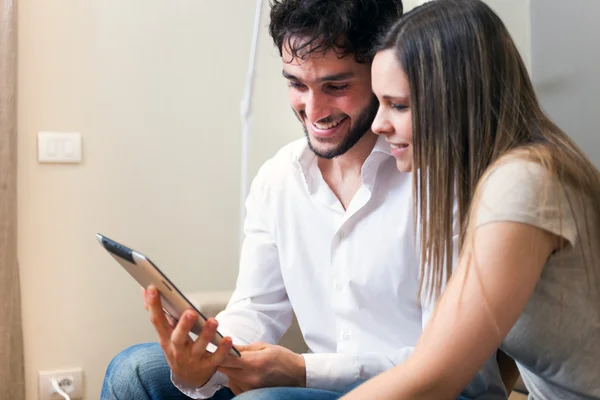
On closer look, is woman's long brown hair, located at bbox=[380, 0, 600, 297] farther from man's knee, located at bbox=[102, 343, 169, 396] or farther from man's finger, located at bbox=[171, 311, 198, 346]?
man's knee, located at bbox=[102, 343, 169, 396]

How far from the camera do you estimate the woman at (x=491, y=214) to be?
719 millimetres

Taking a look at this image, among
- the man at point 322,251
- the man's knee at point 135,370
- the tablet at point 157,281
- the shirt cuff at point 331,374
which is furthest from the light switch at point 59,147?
the shirt cuff at point 331,374

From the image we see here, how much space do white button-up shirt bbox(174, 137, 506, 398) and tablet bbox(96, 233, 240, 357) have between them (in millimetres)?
176

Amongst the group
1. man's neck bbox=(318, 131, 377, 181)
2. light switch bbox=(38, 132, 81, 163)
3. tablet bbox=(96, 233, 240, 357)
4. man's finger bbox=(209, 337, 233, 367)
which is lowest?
man's finger bbox=(209, 337, 233, 367)

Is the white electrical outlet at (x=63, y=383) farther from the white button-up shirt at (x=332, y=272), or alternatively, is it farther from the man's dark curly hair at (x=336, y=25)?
the man's dark curly hair at (x=336, y=25)

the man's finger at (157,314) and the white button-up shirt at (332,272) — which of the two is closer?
the man's finger at (157,314)

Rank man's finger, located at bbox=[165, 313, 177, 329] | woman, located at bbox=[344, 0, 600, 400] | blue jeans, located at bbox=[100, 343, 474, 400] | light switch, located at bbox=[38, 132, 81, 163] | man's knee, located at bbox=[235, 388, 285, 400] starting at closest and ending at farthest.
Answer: woman, located at bbox=[344, 0, 600, 400] < man's knee, located at bbox=[235, 388, 285, 400] < man's finger, located at bbox=[165, 313, 177, 329] < blue jeans, located at bbox=[100, 343, 474, 400] < light switch, located at bbox=[38, 132, 81, 163]

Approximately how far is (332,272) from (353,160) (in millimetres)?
227

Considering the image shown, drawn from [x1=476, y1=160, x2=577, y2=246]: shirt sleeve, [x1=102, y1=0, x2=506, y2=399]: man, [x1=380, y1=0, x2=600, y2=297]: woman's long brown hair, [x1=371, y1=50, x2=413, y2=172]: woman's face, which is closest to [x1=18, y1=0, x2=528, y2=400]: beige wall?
[x1=102, y1=0, x2=506, y2=399]: man

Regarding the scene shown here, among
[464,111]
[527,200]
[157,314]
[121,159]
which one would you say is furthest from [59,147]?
[527,200]

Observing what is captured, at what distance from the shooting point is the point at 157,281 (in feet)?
3.00

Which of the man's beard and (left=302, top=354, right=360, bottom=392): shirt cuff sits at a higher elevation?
the man's beard

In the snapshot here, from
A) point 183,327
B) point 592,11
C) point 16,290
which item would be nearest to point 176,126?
point 16,290

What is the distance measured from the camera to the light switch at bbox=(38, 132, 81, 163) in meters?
1.79
